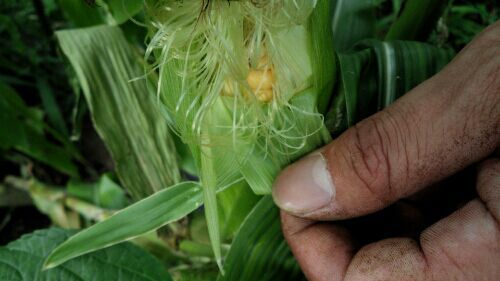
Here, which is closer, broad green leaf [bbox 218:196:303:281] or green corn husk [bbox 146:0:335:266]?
green corn husk [bbox 146:0:335:266]

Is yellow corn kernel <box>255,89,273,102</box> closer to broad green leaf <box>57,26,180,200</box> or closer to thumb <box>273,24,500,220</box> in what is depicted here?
thumb <box>273,24,500,220</box>

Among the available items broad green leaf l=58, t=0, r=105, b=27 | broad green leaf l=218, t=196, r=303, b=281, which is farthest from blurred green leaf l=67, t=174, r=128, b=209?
broad green leaf l=218, t=196, r=303, b=281

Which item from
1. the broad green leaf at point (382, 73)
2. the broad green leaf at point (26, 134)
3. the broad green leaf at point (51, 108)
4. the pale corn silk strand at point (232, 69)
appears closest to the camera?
the pale corn silk strand at point (232, 69)

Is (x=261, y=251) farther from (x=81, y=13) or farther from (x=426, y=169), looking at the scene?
(x=81, y=13)

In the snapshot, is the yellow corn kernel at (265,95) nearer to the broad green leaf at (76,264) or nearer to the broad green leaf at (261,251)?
the broad green leaf at (261,251)

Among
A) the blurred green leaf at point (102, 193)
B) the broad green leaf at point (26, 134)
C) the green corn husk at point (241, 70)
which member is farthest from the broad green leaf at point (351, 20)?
the broad green leaf at point (26, 134)

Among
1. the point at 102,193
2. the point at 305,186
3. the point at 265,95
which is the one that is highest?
the point at 265,95

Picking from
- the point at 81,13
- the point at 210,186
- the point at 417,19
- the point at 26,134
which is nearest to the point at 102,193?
the point at 26,134

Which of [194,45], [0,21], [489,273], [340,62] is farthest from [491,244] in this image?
[0,21]
